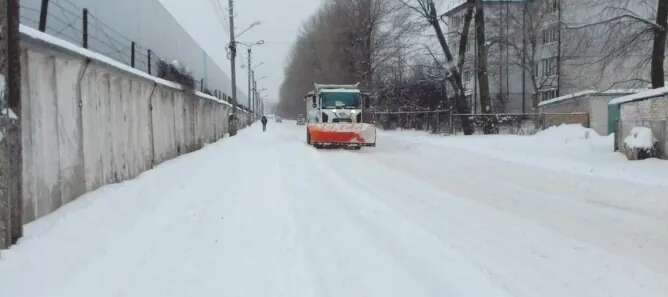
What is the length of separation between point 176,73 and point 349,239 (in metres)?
14.3

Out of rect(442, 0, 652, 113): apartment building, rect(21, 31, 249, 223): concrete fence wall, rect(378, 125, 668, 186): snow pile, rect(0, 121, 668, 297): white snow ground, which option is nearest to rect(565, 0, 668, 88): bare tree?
rect(378, 125, 668, 186): snow pile

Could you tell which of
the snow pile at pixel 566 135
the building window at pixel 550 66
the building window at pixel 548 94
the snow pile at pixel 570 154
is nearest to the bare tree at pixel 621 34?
the snow pile at pixel 566 135

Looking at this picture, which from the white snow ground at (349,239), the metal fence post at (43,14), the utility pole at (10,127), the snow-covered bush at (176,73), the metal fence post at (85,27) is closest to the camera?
the white snow ground at (349,239)

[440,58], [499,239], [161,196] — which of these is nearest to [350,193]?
[161,196]

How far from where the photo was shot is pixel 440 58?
40969 millimetres

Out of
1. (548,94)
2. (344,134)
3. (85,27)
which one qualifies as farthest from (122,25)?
(548,94)

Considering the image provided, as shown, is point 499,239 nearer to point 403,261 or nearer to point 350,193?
point 403,261

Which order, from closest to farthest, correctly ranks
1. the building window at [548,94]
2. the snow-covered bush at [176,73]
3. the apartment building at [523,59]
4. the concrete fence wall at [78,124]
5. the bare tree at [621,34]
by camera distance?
1. the concrete fence wall at [78,124]
2. the snow-covered bush at [176,73]
3. the bare tree at [621,34]
4. the apartment building at [523,59]
5. the building window at [548,94]

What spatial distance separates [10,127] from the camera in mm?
5379

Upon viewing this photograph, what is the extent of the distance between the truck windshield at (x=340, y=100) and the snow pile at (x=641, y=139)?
38.1 ft

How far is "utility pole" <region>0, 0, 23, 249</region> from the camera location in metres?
5.18

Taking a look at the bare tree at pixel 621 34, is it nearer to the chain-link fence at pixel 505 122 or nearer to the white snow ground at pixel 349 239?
the chain-link fence at pixel 505 122

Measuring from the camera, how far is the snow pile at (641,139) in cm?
1326

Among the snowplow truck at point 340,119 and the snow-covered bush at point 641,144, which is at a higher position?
the snowplow truck at point 340,119
